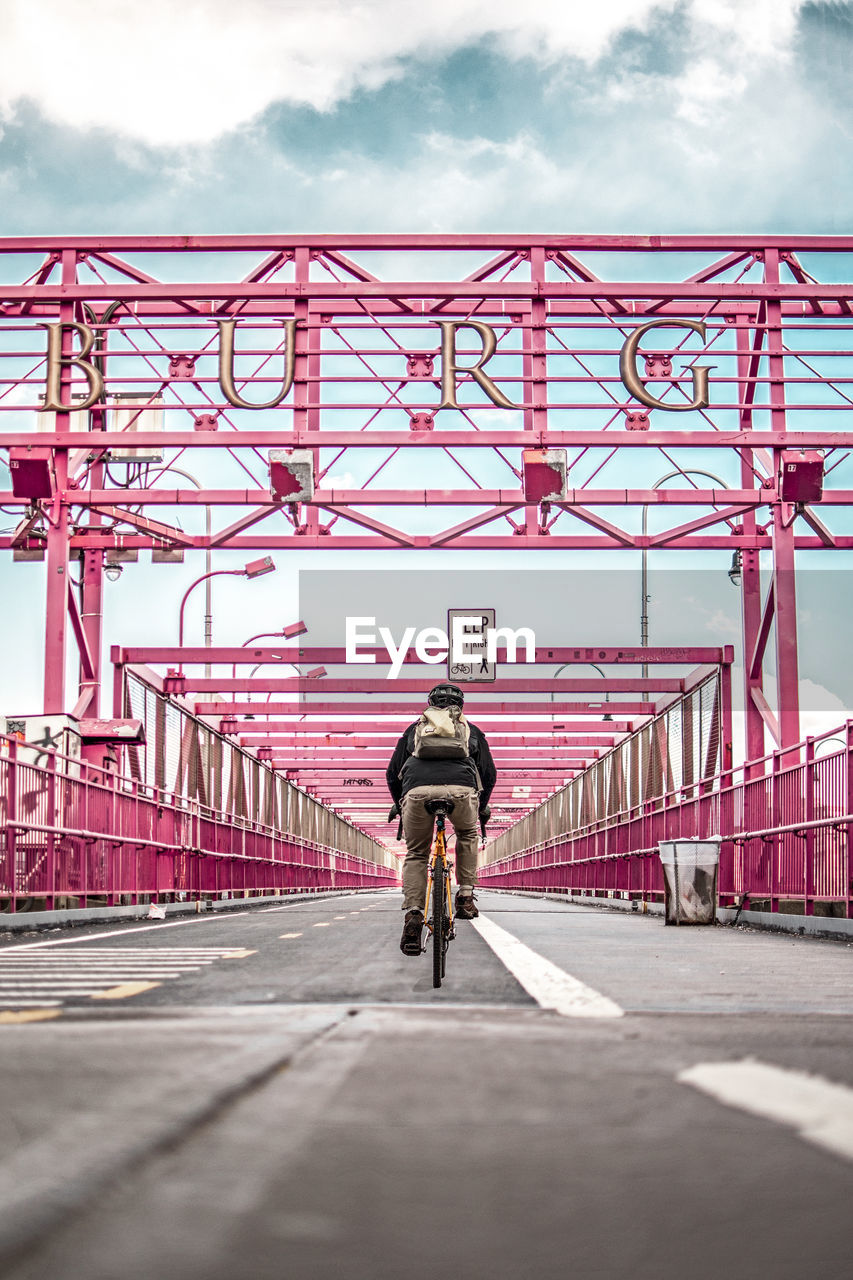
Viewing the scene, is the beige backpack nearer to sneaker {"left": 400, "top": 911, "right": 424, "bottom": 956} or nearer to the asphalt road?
sneaker {"left": 400, "top": 911, "right": 424, "bottom": 956}

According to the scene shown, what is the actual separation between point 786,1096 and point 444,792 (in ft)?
15.9

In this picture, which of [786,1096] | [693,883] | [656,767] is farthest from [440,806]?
[656,767]

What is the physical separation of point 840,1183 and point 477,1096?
106cm

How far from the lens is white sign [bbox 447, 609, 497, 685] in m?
28.6

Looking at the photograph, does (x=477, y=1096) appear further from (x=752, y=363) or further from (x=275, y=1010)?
(x=752, y=363)

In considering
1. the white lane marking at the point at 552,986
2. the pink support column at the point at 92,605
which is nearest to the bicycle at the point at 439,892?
the white lane marking at the point at 552,986

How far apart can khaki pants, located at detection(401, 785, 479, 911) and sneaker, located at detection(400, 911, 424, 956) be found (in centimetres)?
8

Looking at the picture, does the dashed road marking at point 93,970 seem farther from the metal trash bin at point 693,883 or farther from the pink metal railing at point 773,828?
the metal trash bin at point 693,883

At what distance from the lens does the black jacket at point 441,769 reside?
8219mm

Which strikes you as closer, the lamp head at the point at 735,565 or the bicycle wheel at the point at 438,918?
the bicycle wheel at the point at 438,918

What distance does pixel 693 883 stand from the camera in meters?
16.9

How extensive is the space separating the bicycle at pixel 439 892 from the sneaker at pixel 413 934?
5cm

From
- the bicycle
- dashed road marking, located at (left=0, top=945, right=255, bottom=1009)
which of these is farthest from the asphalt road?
the bicycle

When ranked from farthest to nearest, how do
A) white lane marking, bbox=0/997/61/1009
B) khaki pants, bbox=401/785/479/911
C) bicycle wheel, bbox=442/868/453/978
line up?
khaki pants, bbox=401/785/479/911 → bicycle wheel, bbox=442/868/453/978 → white lane marking, bbox=0/997/61/1009
